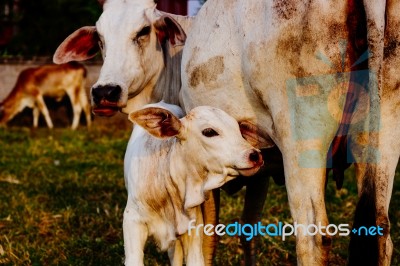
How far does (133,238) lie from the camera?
341cm

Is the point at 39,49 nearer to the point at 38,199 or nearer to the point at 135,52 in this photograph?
the point at 38,199

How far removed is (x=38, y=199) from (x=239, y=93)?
144 inches

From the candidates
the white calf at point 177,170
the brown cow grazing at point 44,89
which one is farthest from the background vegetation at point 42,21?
the white calf at point 177,170

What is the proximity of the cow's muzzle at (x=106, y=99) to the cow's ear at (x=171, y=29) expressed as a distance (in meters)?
0.53

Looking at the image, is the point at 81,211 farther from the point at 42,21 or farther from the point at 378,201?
the point at 42,21

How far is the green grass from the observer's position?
4898mm

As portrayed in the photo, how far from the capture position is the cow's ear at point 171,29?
432 cm

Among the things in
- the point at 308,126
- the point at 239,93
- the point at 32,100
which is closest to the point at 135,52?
the point at 239,93

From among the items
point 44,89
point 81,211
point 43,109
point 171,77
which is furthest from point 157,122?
point 44,89

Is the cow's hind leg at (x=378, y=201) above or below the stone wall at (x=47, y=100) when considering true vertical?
above

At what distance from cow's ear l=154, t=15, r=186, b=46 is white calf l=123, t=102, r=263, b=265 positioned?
0.88 m

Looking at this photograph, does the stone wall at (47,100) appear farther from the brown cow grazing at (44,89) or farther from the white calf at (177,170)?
the white calf at (177,170)

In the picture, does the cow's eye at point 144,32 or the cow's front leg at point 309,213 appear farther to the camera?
the cow's eye at point 144,32

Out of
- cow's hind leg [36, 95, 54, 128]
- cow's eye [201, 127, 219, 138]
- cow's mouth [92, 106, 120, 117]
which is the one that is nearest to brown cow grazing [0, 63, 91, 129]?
cow's hind leg [36, 95, 54, 128]
